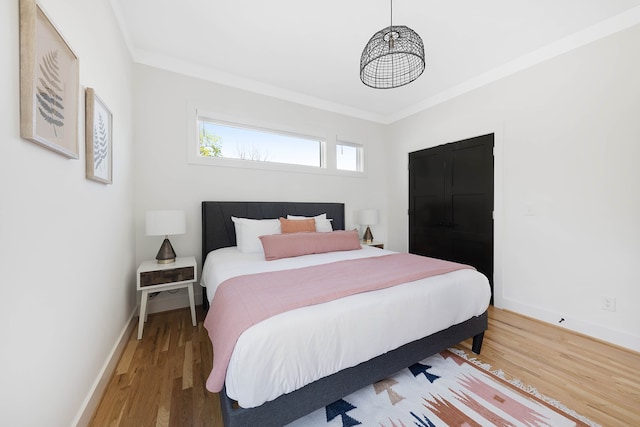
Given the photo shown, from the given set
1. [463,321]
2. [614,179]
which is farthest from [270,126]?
[614,179]

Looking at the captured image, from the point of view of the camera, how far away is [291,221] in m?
2.94

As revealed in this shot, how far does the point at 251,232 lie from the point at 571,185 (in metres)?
3.21

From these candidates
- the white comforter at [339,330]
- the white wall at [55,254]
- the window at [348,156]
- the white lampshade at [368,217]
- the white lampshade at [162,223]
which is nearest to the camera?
the white wall at [55,254]

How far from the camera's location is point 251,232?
2.70 meters

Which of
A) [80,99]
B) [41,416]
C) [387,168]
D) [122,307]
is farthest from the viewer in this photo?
[387,168]

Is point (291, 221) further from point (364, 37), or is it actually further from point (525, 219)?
point (525, 219)

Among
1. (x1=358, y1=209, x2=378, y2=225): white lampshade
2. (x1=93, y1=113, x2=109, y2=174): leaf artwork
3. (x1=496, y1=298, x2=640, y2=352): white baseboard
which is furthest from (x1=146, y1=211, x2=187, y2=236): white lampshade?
(x1=496, y1=298, x2=640, y2=352): white baseboard

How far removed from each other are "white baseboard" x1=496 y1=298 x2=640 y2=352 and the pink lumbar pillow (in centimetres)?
189

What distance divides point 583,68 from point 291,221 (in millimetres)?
3196

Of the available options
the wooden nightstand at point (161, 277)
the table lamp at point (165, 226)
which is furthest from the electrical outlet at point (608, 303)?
the table lamp at point (165, 226)

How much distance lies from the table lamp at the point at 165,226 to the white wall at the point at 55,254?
367 mm

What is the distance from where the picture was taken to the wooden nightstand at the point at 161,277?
2199 mm

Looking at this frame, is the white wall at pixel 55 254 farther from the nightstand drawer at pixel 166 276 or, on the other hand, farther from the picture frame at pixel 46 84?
the nightstand drawer at pixel 166 276

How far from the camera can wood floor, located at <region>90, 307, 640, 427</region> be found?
1396 mm
